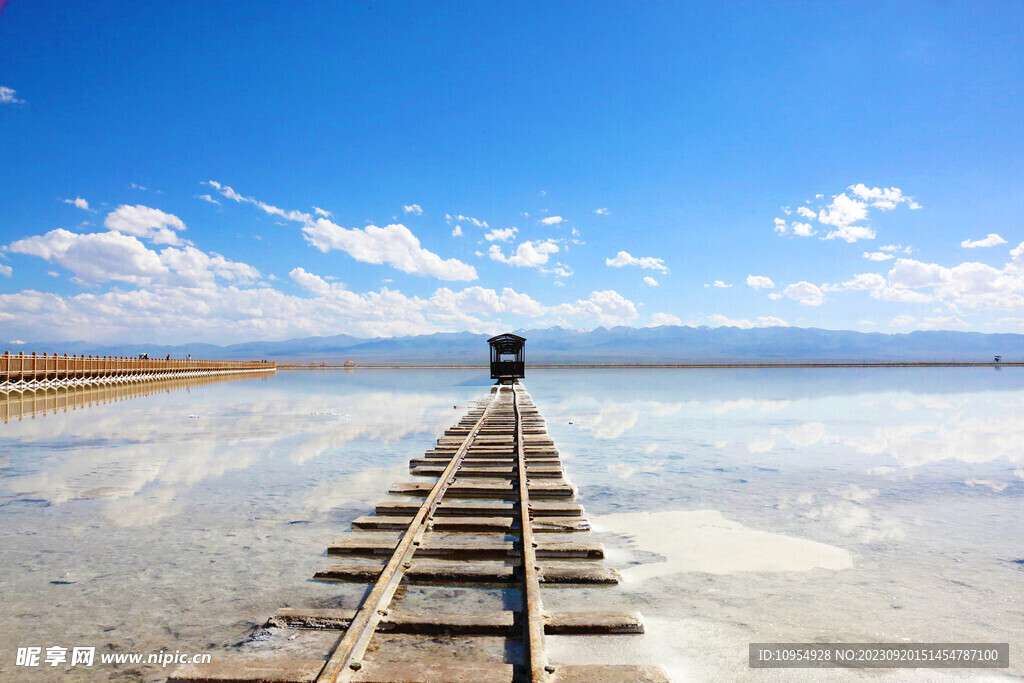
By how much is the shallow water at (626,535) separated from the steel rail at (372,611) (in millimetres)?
343

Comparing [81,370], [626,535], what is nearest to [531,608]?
[626,535]

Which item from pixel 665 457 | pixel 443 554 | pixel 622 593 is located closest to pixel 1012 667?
pixel 622 593

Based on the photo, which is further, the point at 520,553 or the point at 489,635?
the point at 520,553

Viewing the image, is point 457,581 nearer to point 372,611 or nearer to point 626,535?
point 372,611

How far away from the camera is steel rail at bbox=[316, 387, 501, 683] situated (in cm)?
310

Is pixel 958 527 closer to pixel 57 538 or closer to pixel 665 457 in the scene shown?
pixel 665 457

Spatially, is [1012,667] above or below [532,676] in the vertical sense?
below

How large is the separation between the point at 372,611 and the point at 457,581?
1042mm

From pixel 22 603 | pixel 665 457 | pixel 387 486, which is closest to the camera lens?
pixel 22 603

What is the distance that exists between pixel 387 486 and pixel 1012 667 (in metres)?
6.93

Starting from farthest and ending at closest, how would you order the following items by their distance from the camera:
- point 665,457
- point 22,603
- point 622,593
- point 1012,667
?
point 665,457
point 622,593
point 22,603
point 1012,667

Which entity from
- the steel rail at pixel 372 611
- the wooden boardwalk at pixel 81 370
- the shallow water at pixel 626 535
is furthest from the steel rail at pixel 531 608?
the wooden boardwalk at pixel 81 370

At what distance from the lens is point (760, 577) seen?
17.0 ft

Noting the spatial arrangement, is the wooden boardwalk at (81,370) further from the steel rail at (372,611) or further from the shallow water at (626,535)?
the steel rail at (372,611)
